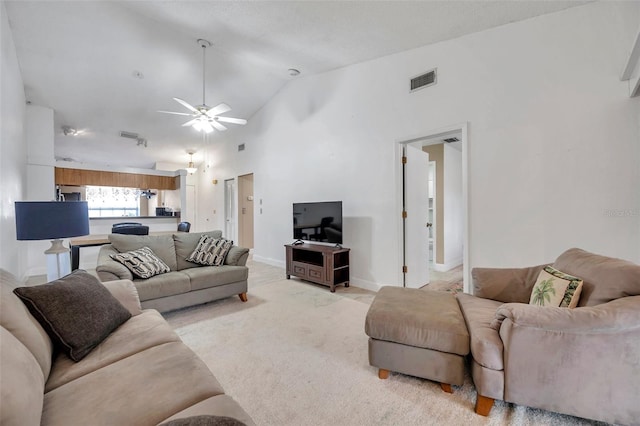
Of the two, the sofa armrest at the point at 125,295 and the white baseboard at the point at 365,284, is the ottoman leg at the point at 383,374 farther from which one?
the white baseboard at the point at 365,284

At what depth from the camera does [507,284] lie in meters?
2.12

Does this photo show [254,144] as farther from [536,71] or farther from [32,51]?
[536,71]

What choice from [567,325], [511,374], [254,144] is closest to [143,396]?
[511,374]

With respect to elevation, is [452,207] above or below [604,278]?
above

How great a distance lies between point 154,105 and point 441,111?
17.6 feet

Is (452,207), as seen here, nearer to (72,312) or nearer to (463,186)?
(463,186)

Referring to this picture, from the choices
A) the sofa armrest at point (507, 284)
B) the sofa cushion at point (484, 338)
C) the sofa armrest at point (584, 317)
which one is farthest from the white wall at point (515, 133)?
the sofa armrest at point (584, 317)

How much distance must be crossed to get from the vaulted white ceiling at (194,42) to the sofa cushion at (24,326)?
3106 mm

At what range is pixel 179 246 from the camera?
3430 mm

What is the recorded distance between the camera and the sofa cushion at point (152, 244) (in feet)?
9.91

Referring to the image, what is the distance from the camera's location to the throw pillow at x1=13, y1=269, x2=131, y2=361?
4.37 feet

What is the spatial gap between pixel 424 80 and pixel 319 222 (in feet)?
7.84

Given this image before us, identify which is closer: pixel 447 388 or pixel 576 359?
pixel 576 359

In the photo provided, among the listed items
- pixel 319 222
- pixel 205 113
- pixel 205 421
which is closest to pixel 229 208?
pixel 205 113
